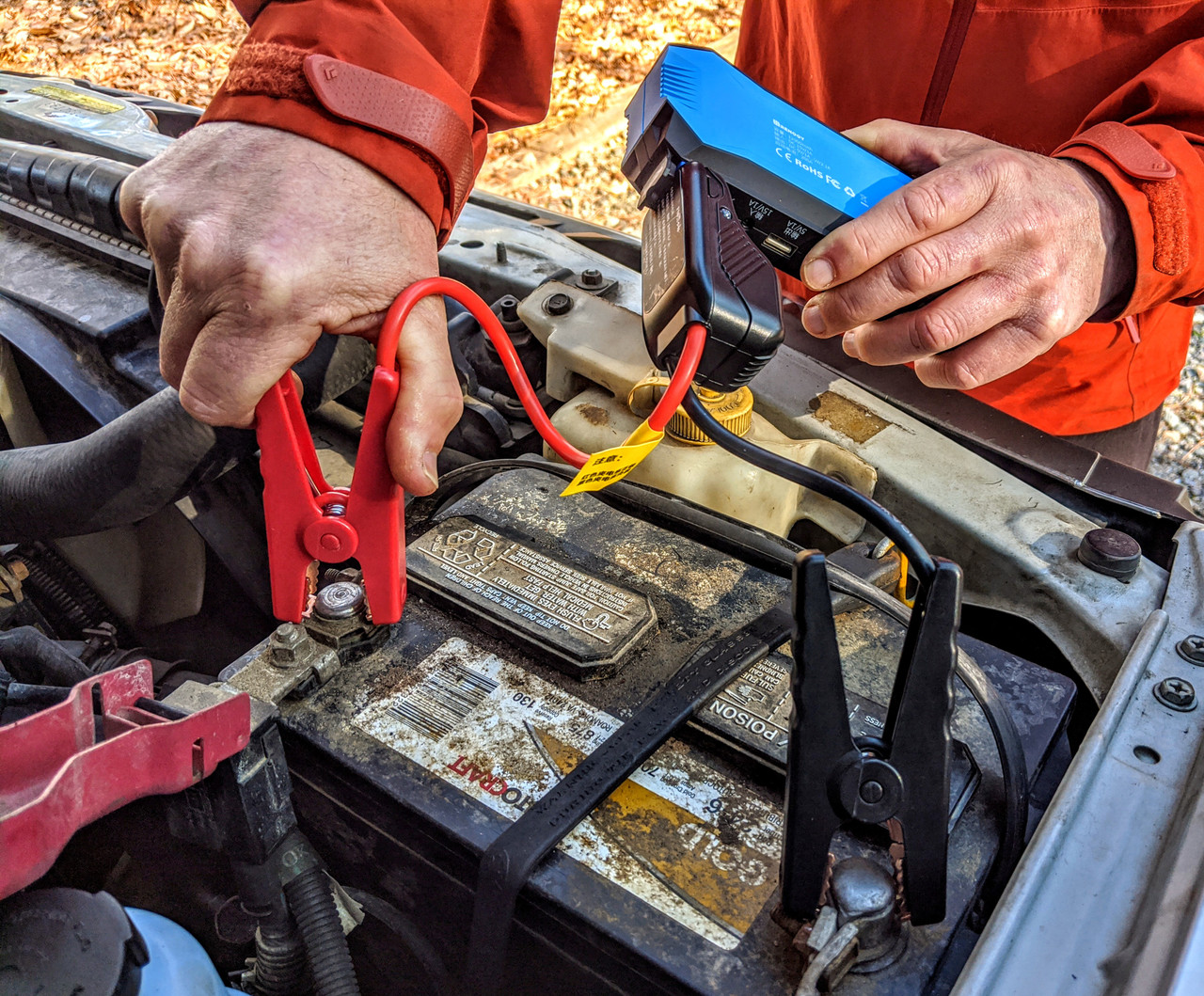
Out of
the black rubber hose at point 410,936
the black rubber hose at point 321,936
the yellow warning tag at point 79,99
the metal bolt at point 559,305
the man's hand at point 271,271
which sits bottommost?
the black rubber hose at point 410,936

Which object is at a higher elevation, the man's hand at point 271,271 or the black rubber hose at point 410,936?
the man's hand at point 271,271

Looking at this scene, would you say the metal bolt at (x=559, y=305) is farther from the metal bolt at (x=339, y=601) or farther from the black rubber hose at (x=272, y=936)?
the black rubber hose at (x=272, y=936)

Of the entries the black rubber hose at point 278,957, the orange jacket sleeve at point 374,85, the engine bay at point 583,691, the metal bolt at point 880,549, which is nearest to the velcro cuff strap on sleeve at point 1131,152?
the engine bay at point 583,691

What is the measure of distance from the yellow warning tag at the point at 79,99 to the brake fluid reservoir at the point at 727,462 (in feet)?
4.48

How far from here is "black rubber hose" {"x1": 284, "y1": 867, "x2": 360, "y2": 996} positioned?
812 mm

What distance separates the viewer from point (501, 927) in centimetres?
75

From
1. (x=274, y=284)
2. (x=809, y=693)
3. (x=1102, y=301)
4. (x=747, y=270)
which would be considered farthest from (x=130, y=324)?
(x=1102, y=301)

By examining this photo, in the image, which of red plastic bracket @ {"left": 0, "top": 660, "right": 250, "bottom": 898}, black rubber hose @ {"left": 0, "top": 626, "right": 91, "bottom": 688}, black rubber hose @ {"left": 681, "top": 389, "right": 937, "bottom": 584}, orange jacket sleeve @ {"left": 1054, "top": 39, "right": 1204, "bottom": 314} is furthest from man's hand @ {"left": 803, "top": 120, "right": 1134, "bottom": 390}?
black rubber hose @ {"left": 0, "top": 626, "right": 91, "bottom": 688}

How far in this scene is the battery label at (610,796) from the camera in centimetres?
74

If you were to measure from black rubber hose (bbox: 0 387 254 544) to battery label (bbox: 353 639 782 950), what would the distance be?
0.40 m

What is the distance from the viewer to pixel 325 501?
33.7 inches

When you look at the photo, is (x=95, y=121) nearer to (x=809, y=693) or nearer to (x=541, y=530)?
(x=541, y=530)

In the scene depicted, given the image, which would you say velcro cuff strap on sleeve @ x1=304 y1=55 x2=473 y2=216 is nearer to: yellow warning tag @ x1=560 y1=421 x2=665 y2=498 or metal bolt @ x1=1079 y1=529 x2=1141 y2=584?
yellow warning tag @ x1=560 y1=421 x2=665 y2=498

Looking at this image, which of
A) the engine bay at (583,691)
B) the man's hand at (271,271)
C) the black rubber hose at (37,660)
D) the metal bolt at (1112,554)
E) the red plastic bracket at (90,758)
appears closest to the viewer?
the red plastic bracket at (90,758)
